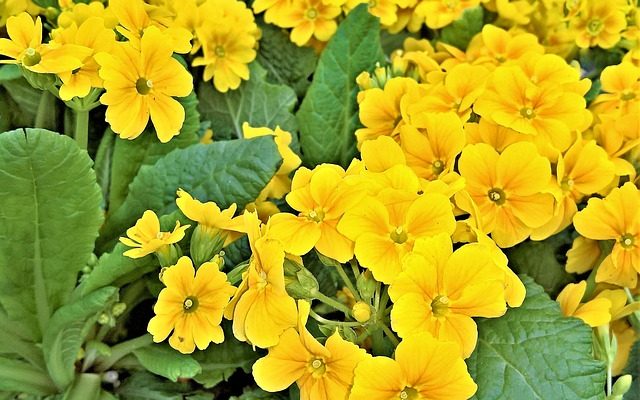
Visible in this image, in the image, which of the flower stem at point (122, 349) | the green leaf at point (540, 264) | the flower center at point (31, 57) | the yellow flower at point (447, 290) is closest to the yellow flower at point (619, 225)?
the green leaf at point (540, 264)

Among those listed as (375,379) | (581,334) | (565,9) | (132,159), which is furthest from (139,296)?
(565,9)

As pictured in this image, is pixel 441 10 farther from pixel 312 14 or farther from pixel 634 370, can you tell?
pixel 634 370

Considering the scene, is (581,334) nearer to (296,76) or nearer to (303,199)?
(303,199)

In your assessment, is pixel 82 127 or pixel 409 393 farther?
pixel 82 127

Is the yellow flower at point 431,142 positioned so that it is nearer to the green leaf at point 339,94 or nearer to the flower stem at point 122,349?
the green leaf at point 339,94

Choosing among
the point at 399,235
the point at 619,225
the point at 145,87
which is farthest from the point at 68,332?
the point at 619,225

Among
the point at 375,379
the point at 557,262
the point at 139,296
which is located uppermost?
the point at 375,379

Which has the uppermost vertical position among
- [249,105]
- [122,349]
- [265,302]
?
[265,302]
